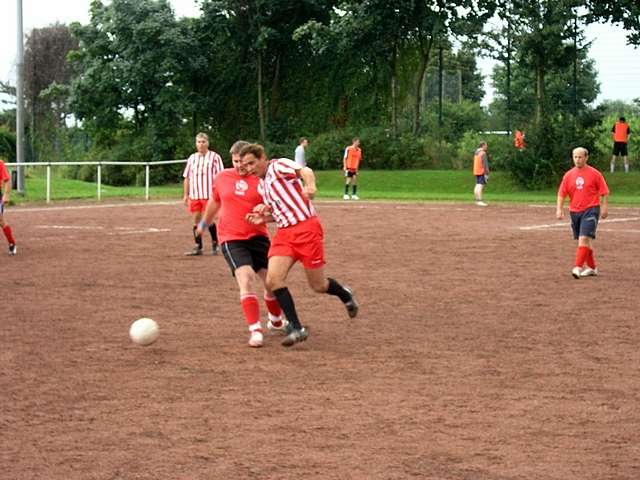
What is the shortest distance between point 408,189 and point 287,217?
1272 inches

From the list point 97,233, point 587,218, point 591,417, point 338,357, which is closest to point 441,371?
point 338,357

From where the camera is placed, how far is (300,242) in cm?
1102

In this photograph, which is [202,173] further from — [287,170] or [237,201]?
[287,170]

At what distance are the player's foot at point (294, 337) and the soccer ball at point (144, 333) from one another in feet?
3.69

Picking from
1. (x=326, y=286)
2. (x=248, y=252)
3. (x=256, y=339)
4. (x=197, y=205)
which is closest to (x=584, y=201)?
(x=326, y=286)

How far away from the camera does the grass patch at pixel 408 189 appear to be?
3775 cm

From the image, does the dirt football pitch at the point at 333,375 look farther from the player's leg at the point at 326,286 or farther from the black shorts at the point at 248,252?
the black shorts at the point at 248,252

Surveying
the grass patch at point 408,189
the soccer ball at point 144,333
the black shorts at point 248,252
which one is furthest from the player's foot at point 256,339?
the grass patch at point 408,189

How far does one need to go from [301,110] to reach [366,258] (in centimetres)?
3752

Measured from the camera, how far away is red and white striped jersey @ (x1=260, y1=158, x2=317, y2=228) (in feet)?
35.9

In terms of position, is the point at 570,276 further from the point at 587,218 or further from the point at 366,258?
the point at 366,258

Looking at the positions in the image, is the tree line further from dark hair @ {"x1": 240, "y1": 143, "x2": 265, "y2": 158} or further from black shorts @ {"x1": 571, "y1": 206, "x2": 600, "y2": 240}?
dark hair @ {"x1": 240, "y1": 143, "x2": 265, "y2": 158}

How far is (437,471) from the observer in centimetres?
684

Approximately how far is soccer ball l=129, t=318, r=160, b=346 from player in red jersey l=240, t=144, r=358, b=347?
1083 millimetres
